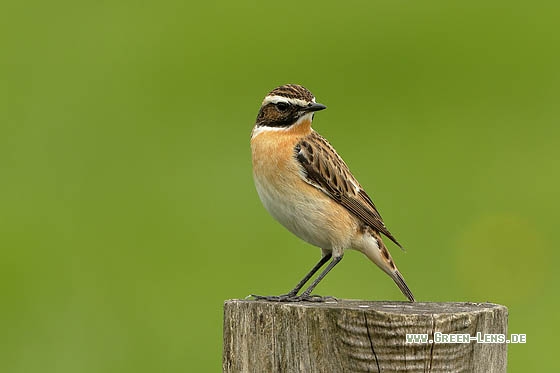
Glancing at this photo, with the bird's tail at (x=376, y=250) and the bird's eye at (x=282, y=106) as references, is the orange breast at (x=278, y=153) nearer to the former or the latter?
the bird's eye at (x=282, y=106)

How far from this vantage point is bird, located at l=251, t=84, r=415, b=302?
8156 millimetres

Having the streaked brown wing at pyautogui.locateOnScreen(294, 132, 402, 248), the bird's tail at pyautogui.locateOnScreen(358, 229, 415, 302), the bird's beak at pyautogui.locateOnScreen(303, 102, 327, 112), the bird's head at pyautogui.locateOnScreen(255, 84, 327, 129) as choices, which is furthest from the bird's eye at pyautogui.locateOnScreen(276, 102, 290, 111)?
the bird's tail at pyautogui.locateOnScreen(358, 229, 415, 302)

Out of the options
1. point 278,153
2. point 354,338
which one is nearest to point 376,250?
point 278,153

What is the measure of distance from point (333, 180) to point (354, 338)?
2907 millimetres

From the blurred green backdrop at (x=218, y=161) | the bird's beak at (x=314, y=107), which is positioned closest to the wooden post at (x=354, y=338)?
the bird's beak at (x=314, y=107)

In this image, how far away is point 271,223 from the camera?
55.3 ft

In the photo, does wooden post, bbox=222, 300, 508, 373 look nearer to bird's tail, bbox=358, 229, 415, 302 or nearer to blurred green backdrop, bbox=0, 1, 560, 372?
bird's tail, bbox=358, 229, 415, 302

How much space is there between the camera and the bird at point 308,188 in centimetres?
816

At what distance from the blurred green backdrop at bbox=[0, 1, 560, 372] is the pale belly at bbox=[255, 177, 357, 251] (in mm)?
4892

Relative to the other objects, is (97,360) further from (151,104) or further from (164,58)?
(164,58)

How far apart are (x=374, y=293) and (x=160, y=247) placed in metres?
3.63

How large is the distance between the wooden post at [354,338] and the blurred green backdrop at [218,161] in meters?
6.95

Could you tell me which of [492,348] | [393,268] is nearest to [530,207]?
[393,268]

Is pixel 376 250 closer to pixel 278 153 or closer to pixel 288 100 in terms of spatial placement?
pixel 278 153
